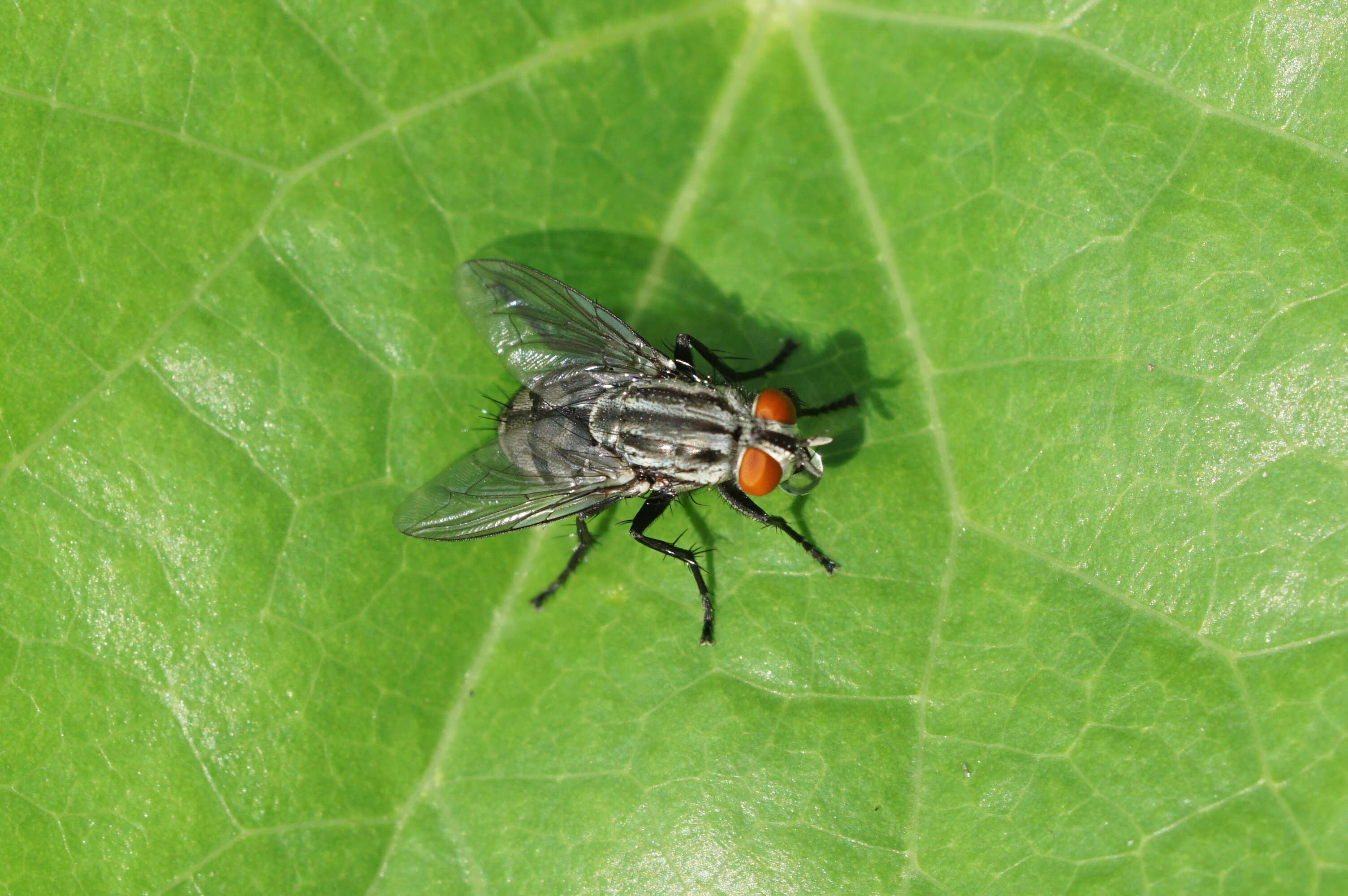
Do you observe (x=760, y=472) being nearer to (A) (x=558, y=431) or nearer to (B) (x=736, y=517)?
(B) (x=736, y=517)

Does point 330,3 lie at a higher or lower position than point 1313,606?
higher

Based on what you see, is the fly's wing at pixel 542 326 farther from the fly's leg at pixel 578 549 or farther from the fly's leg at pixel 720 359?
the fly's leg at pixel 578 549

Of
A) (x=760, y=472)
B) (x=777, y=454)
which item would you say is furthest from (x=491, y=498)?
(x=777, y=454)

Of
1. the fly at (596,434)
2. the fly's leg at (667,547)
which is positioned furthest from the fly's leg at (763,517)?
the fly's leg at (667,547)

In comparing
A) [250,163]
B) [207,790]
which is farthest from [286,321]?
[207,790]

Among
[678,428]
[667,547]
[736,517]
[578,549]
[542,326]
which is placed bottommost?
[736,517]

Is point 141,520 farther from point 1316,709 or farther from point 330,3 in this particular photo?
point 1316,709
